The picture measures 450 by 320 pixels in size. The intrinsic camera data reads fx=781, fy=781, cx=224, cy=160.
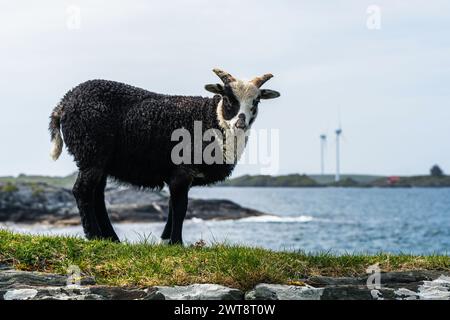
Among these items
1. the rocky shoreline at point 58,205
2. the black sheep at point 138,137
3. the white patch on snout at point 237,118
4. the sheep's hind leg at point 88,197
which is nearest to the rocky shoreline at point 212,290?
the sheep's hind leg at point 88,197

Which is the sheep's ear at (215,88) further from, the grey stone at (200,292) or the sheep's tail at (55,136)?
the grey stone at (200,292)

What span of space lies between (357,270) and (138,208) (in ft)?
214

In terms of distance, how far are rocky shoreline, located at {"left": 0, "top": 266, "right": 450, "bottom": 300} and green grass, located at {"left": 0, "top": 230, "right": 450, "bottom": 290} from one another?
0.28 metres

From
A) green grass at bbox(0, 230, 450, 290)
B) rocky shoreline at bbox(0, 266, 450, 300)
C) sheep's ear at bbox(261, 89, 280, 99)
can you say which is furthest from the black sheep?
rocky shoreline at bbox(0, 266, 450, 300)

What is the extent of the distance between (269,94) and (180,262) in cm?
389

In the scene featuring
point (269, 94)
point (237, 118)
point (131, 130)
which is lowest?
point (131, 130)

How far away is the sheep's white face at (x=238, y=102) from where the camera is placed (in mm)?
13555

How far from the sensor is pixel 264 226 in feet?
305

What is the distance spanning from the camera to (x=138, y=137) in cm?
1424

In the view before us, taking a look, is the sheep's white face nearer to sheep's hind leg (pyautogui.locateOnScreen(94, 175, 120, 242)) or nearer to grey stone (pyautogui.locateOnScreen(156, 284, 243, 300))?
sheep's hind leg (pyautogui.locateOnScreen(94, 175, 120, 242))

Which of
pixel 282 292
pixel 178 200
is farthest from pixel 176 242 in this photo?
pixel 282 292

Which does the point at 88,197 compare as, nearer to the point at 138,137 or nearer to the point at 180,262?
the point at 138,137

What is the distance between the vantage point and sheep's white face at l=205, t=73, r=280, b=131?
1355 centimetres
